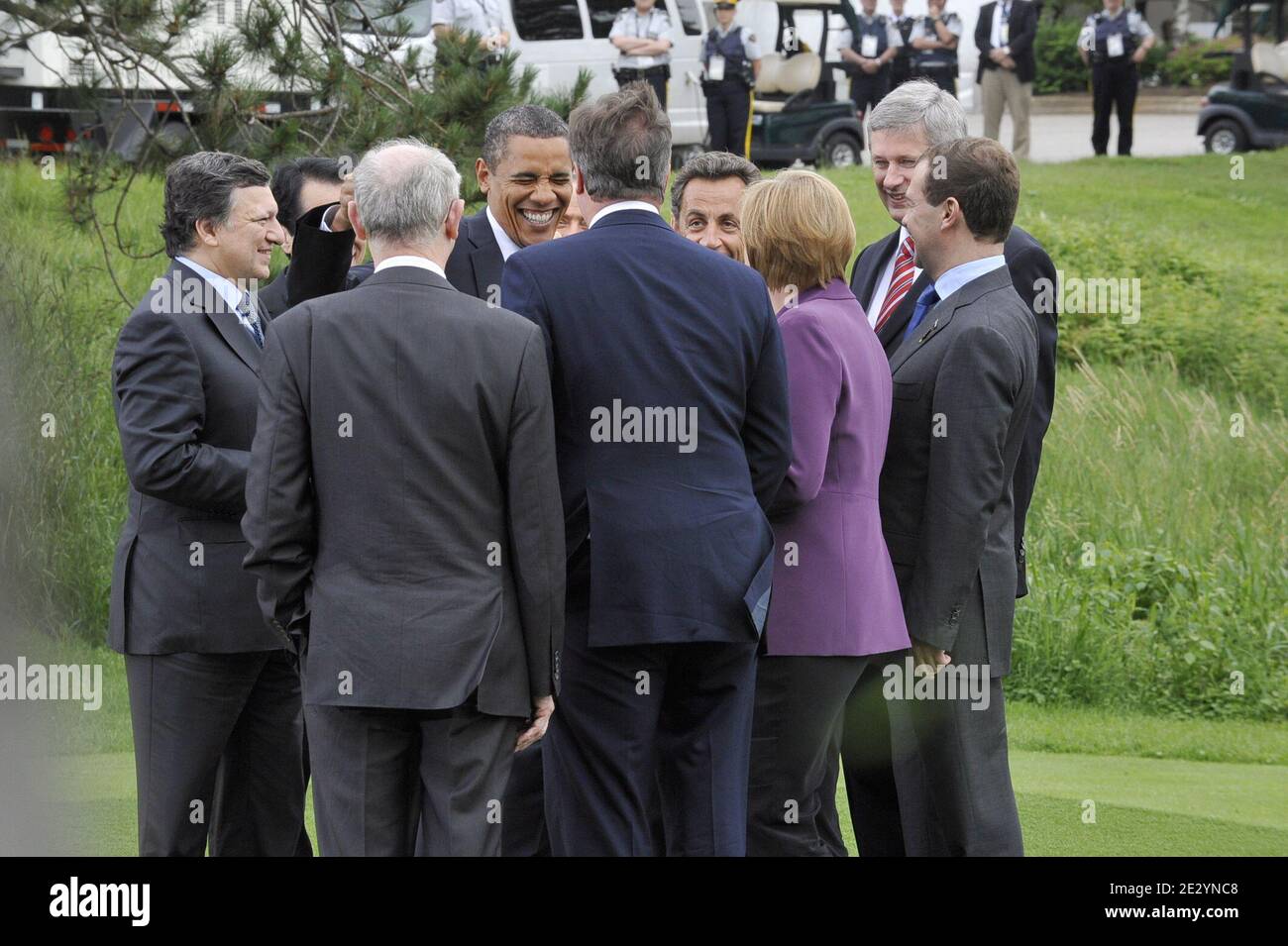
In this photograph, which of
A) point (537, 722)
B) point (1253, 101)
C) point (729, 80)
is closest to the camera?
point (537, 722)

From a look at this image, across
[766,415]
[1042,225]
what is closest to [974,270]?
Result: [766,415]

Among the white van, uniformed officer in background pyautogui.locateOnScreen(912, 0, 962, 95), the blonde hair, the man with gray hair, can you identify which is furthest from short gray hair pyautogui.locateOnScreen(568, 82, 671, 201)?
uniformed officer in background pyautogui.locateOnScreen(912, 0, 962, 95)

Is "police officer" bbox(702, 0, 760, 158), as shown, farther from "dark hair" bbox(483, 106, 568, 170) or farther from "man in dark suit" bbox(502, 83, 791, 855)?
"man in dark suit" bbox(502, 83, 791, 855)

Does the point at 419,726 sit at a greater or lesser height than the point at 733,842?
greater

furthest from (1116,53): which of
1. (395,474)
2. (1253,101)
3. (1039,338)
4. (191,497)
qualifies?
(395,474)

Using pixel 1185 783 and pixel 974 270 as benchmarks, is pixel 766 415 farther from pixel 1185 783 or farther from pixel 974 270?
pixel 1185 783

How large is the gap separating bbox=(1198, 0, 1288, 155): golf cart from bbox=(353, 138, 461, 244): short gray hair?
59.9 feet

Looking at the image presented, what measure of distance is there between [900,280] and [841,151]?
13680 millimetres

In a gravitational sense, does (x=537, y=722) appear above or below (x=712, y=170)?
below

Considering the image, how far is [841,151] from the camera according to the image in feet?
57.8

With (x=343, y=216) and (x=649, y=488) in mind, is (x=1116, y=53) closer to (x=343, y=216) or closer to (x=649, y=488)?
(x=343, y=216)

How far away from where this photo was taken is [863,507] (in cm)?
361

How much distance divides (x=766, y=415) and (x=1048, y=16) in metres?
30.2

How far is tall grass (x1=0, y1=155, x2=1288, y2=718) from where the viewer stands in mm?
Answer: 7738
